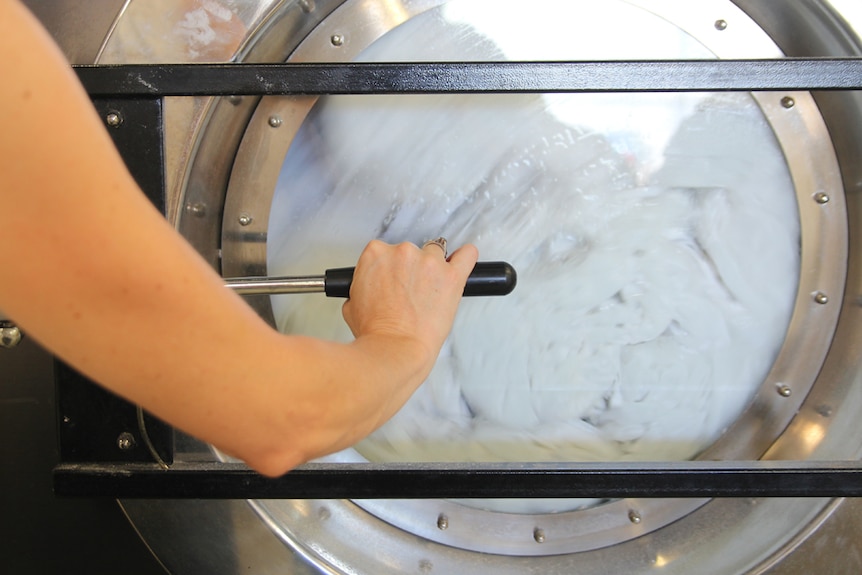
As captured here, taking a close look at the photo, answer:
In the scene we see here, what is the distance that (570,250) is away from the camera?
805 millimetres

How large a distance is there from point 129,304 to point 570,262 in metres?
0.59

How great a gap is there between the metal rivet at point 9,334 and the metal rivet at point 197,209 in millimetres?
229

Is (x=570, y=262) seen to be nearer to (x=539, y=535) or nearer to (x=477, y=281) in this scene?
(x=477, y=281)

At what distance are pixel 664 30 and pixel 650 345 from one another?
38cm

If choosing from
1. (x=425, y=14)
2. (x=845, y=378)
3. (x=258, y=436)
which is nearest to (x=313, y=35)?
(x=425, y=14)

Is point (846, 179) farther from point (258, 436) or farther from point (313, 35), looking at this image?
point (258, 436)

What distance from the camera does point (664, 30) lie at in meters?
0.77

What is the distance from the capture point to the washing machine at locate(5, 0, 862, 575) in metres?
0.77

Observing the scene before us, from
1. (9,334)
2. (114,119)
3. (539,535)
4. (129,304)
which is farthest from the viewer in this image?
(539,535)

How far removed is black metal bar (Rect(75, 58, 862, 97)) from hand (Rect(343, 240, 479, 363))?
0.16 m

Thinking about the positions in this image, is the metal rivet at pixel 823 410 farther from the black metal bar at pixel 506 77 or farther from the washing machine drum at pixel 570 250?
the black metal bar at pixel 506 77

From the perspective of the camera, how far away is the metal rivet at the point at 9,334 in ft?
2.40

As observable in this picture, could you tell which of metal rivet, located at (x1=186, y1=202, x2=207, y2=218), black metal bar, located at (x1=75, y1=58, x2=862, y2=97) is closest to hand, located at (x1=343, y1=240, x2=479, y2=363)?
black metal bar, located at (x1=75, y1=58, x2=862, y2=97)

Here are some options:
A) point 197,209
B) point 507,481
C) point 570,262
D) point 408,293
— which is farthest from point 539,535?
point 197,209
